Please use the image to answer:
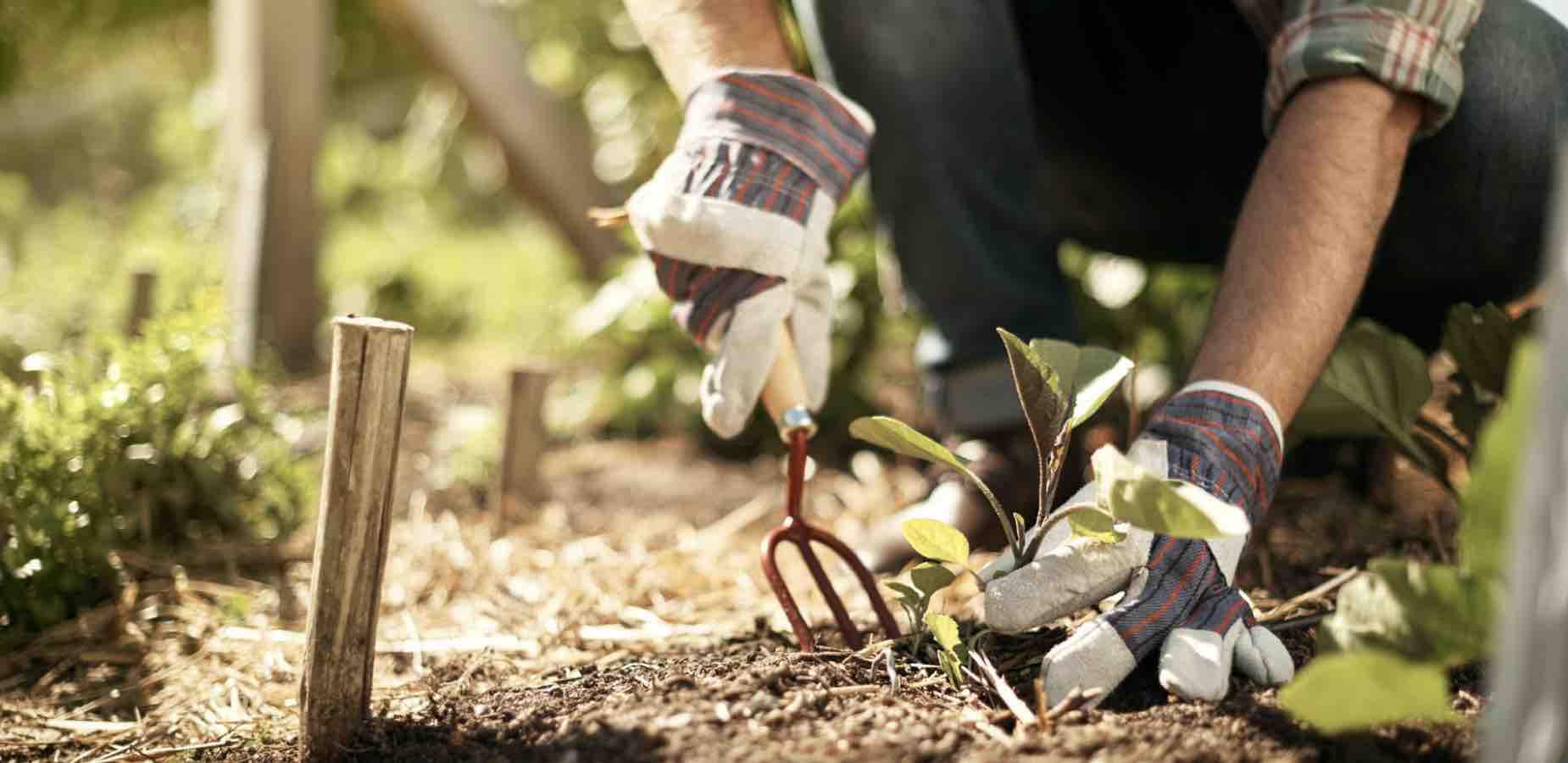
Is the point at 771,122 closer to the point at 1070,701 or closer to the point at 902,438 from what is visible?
the point at 902,438

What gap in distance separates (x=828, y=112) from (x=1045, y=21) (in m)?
0.75

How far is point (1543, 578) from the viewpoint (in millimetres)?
521

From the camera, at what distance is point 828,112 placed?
3.90 feet

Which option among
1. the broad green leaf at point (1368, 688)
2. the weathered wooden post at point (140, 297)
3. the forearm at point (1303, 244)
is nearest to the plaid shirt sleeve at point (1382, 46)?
the forearm at point (1303, 244)

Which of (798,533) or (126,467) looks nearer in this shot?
(798,533)

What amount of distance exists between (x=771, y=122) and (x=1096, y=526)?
1.69 feet

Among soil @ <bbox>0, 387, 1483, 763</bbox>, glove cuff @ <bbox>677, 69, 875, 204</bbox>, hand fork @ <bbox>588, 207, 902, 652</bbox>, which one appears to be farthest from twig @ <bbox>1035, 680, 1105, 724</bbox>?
glove cuff @ <bbox>677, 69, 875, 204</bbox>

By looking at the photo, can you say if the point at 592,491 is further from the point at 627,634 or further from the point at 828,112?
the point at 828,112

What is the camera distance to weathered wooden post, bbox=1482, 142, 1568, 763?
52cm

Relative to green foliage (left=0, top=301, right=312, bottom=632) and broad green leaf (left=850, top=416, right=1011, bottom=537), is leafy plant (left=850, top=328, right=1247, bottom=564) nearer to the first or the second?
broad green leaf (left=850, top=416, right=1011, bottom=537)

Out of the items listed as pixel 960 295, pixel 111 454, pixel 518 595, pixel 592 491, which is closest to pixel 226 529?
pixel 111 454

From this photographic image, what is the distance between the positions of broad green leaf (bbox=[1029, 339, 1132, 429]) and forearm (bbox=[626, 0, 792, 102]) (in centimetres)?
45

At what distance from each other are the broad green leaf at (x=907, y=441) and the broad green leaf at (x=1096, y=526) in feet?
0.22

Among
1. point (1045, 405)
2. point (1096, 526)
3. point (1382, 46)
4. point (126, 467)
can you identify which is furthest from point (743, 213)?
point (126, 467)
